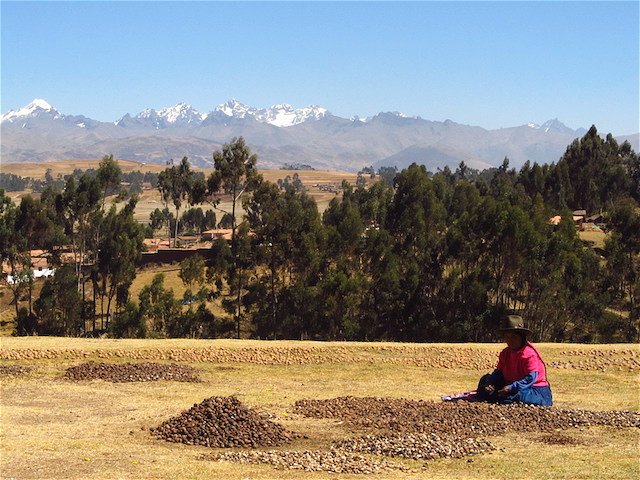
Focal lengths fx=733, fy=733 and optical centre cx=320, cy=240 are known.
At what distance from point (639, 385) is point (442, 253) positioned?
23861 millimetres

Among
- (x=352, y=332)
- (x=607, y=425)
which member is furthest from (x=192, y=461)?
(x=352, y=332)

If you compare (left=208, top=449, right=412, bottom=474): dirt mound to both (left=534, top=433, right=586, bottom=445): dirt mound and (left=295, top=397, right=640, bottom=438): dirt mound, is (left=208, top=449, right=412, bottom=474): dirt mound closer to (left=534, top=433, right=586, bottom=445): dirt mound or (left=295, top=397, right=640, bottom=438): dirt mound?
(left=295, top=397, right=640, bottom=438): dirt mound

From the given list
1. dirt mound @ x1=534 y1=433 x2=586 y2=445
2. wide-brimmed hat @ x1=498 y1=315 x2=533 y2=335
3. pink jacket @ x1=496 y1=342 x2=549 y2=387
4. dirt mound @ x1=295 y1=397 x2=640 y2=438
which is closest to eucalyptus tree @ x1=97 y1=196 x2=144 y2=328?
dirt mound @ x1=295 y1=397 x2=640 y2=438

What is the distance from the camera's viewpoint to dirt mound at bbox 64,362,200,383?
25.8m

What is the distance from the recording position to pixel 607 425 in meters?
16.3

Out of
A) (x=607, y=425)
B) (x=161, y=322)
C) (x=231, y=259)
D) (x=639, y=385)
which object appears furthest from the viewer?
(x=231, y=259)

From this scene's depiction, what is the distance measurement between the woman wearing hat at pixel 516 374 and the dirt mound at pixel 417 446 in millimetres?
2129

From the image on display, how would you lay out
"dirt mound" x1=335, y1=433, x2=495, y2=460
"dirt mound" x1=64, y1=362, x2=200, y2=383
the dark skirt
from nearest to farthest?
"dirt mound" x1=335, y1=433, x2=495, y2=460 < the dark skirt < "dirt mound" x1=64, y1=362, x2=200, y2=383

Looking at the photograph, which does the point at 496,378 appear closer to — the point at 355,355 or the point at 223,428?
the point at 223,428

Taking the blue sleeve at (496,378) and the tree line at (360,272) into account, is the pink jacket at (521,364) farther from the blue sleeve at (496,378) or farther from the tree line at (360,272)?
the tree line at (360,272)

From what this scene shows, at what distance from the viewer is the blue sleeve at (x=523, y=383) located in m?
16.2

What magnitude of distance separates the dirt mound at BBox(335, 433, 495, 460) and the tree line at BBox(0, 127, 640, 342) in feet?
101

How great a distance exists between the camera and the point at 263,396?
72.6ft

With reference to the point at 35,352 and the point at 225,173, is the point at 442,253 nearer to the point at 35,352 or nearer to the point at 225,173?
the point at 225,173
